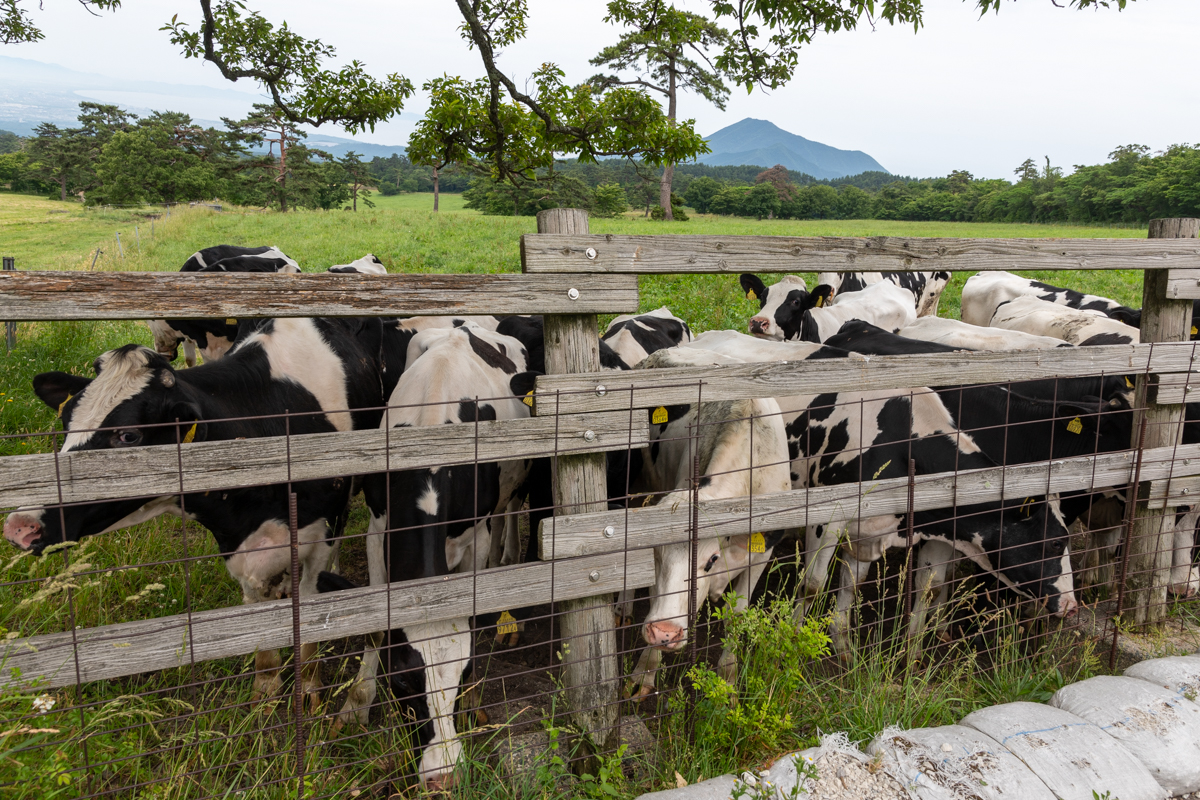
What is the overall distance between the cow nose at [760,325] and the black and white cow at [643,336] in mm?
1606

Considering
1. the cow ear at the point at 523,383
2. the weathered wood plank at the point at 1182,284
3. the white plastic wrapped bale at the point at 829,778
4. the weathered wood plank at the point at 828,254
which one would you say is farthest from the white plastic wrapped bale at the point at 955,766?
the weathered wood plank at the point at 1182,284

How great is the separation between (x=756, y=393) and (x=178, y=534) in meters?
4.32

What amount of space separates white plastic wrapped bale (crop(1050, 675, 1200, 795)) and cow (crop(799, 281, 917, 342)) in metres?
5.24

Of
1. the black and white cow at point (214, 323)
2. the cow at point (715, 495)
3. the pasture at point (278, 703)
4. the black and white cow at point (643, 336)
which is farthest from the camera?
the black and white cow at point (214, 323)

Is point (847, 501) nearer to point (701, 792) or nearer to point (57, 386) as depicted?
point (701, 792)

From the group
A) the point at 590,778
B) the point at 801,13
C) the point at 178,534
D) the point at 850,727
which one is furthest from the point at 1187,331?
the point at 178,534

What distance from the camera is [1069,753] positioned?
3137 millimetres

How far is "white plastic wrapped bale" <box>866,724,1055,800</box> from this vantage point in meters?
2.89

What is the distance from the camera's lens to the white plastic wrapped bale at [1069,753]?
119 inches

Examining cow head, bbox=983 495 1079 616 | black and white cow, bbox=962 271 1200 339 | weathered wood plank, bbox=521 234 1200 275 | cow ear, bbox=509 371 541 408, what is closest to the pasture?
cow head, bbox=983 495 1079 616

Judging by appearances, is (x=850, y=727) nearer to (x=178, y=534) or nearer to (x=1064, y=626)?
(x=1064, y=626)

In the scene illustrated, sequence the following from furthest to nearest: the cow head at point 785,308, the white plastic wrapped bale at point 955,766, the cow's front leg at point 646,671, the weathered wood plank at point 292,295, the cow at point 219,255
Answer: the cow head at point 785,308 → the cow at point 219,255 → the cow's front leg at point 646,671 → the white plastic wrapped bale at point 955,766 → the weathered wood plank at point 292,295

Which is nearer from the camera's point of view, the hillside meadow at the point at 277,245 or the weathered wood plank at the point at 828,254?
the weathered wood plank at the point at 828,254

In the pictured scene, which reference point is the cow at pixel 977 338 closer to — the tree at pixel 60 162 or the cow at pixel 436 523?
the cow at pixel 436 523
